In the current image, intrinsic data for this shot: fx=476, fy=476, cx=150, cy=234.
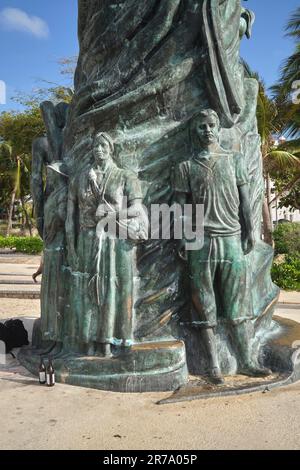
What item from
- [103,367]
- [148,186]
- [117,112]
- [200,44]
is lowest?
[103,367]

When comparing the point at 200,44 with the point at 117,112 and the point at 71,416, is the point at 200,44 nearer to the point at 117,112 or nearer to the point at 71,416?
the point at 117,112

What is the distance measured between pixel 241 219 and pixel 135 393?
6.05 ft

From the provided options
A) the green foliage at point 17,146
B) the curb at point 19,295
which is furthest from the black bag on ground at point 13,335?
the green foliage at point 17,146

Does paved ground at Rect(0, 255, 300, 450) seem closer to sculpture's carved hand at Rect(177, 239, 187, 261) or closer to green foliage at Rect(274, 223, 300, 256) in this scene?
sculpture's carved hand at Rect(177, 239, 187, 261)

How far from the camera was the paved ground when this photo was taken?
3.14 metres

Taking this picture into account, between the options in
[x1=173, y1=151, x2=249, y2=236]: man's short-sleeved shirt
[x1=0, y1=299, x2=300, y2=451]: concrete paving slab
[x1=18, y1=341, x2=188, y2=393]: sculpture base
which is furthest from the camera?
[x1=173, y1=151, x2=249, y2=236]: man's short-sleeved shirt

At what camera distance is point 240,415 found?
3559 millimetres

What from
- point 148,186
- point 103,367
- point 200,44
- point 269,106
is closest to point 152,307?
point 103,367

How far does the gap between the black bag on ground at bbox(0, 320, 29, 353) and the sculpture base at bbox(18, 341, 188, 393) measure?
1373 millimetres

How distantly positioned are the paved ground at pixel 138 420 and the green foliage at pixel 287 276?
7.98 meters

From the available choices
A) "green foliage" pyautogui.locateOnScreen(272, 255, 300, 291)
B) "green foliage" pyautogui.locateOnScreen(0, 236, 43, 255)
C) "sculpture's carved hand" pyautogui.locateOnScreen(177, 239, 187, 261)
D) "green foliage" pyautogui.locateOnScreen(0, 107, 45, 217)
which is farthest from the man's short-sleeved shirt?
"green foliage" pyautogui.locateOnScreen(0, 107, 45, 217)

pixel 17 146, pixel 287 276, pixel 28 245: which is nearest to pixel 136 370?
pixel 287 276

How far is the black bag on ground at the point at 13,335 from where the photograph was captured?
213 inches

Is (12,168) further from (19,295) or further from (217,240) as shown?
(217,240)
